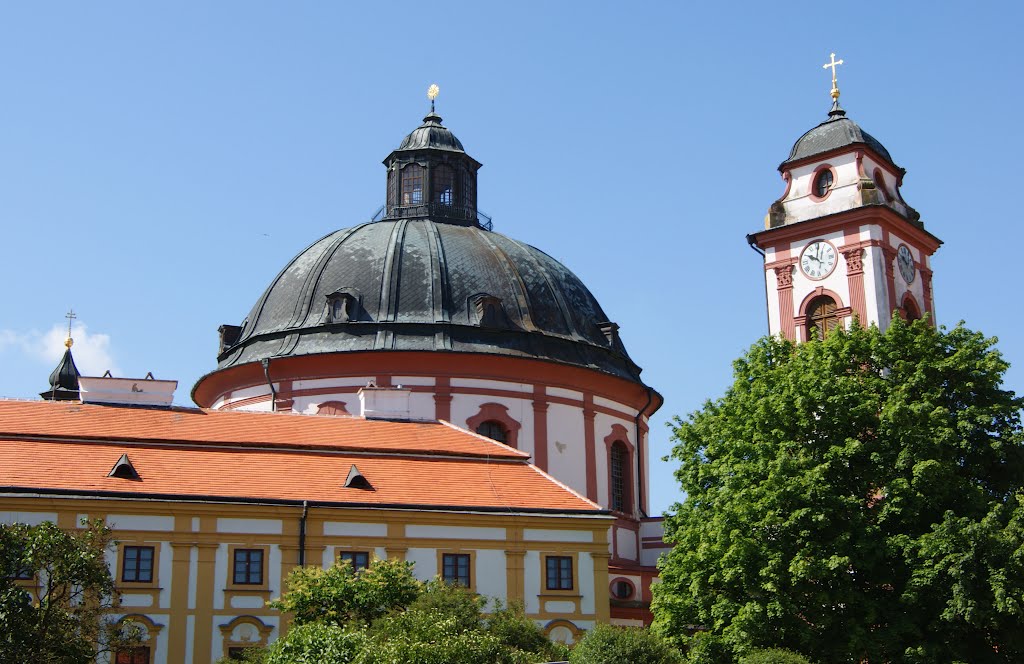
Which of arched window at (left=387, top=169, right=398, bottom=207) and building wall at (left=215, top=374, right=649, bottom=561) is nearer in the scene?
building wall at (left=215, top=374, right=649, bottom=561)

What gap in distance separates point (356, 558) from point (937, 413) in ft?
48.7

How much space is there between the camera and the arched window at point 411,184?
185ft

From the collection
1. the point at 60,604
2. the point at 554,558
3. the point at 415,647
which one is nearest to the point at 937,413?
the point at 554,558

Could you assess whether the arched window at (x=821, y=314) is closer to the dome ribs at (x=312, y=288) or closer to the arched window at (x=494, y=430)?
the arched window at (x=494, y=430)

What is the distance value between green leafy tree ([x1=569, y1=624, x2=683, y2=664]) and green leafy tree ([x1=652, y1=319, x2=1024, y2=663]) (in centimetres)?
313

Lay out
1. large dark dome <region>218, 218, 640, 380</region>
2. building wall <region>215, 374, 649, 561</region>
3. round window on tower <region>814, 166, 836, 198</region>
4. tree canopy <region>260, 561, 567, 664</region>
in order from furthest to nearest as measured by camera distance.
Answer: large dark dome <region>218, 218, 640, 380</region>
building wall <region>215, 374, 649, 561</region>
round window on tower <region>814, 166, 836, 198</region>
tree canopy <region>260, 561, 567, 664</region>

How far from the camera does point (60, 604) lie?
91.4 ft

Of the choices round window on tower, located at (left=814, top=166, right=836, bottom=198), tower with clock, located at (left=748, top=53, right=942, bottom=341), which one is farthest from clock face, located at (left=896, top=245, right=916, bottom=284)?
round window on tower, located at (left=814, top=166, right=836, bottom=198)

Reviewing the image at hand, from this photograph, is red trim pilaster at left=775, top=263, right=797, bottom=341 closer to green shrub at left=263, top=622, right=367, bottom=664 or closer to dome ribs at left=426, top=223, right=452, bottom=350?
dome ribs at left=426, top=223, right=452, bottom=350

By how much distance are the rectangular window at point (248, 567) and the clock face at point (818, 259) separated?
63.0ft

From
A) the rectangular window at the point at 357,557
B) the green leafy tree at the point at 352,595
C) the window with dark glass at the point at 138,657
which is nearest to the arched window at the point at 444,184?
the rectangular window at the point at 357,557

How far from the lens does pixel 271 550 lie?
35.3 meters

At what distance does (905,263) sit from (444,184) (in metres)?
20.0

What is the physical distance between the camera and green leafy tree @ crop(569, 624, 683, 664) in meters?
26.9
